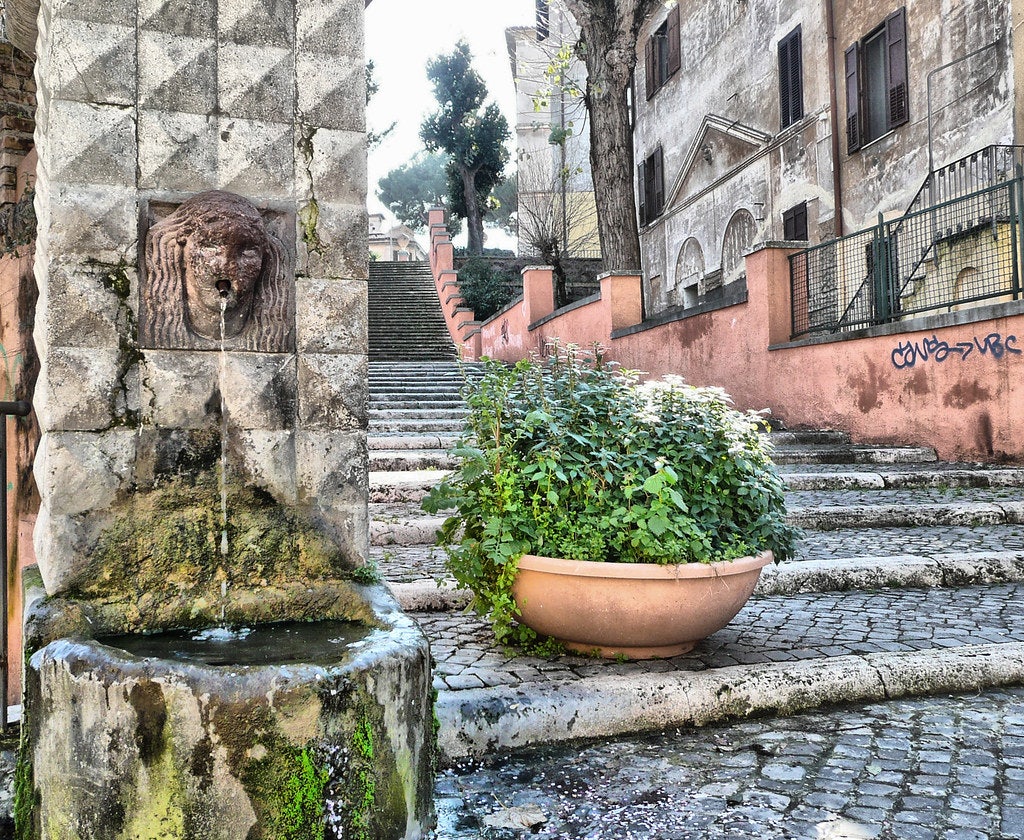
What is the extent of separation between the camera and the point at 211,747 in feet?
6.39

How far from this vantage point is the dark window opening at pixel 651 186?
21797 mm

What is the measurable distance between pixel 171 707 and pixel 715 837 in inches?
56.4

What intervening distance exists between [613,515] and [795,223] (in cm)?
1407

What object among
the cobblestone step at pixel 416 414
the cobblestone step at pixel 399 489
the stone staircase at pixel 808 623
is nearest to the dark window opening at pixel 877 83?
the stone staircase at pixel 808 623

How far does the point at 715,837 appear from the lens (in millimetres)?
2262

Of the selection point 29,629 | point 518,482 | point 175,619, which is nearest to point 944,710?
point 518,482

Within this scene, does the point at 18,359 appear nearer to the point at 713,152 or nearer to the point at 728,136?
the point at 728,136

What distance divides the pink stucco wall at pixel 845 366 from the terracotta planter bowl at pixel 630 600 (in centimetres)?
556

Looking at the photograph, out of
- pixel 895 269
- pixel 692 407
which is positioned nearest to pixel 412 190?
pixel 895 269

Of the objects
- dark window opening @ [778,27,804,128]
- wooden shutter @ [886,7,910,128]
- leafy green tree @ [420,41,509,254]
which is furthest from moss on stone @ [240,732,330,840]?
leafy green tree @ [420,41,509,254]

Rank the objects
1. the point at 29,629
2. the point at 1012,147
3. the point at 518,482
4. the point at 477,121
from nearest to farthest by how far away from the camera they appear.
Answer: the point at 29,629
the point at 518,482
the point at 1012,147
the point at 477,121

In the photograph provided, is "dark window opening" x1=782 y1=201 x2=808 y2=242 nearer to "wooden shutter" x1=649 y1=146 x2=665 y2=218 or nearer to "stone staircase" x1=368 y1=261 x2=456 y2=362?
"wooden shutter" x1=649 y1=146 x2=665 y2=218

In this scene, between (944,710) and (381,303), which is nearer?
(944,710)

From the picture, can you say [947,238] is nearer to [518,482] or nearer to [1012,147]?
[1012,147]
